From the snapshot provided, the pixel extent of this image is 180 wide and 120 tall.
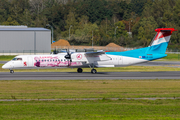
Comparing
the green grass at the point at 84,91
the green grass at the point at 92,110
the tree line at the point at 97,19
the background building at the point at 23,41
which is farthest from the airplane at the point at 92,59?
the tree line at the point at 97,19

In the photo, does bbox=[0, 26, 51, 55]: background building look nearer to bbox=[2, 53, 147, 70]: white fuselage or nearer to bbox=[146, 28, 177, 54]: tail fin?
bbox=[2, 53, 147, 70]: white fuselage

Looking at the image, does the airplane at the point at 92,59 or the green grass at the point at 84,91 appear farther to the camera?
the airplane at the point at 92,59

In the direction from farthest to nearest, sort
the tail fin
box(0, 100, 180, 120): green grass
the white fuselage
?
the tail fin, the white fuselage, box(0, 100, 180, 120): green grass

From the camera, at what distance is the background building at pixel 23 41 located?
74000mm

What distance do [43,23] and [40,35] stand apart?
2206 inches

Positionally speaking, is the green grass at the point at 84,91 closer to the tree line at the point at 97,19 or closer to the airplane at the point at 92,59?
the airplane at the point at 92,59

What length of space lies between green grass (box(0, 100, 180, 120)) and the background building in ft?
201

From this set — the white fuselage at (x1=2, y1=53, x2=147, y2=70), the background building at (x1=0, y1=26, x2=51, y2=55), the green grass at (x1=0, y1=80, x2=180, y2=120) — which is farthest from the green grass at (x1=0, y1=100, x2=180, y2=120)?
the background building at (x1=0, y1=26, x2=51, y2=55)

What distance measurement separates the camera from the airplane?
32531 mm

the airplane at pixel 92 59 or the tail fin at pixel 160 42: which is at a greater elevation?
the tail fin at pixel 160 42

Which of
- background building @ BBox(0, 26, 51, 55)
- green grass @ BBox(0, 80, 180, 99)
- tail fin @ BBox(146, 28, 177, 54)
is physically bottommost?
green grass @ BBox(0, 80, 180, 99)

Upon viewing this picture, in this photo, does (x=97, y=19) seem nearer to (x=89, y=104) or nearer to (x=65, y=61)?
(x=65, y=61)

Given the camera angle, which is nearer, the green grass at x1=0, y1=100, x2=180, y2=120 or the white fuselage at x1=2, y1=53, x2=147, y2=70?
the green grass at x1=0, y1=100, x2=180, y2=120

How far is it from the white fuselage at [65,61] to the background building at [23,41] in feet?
140
